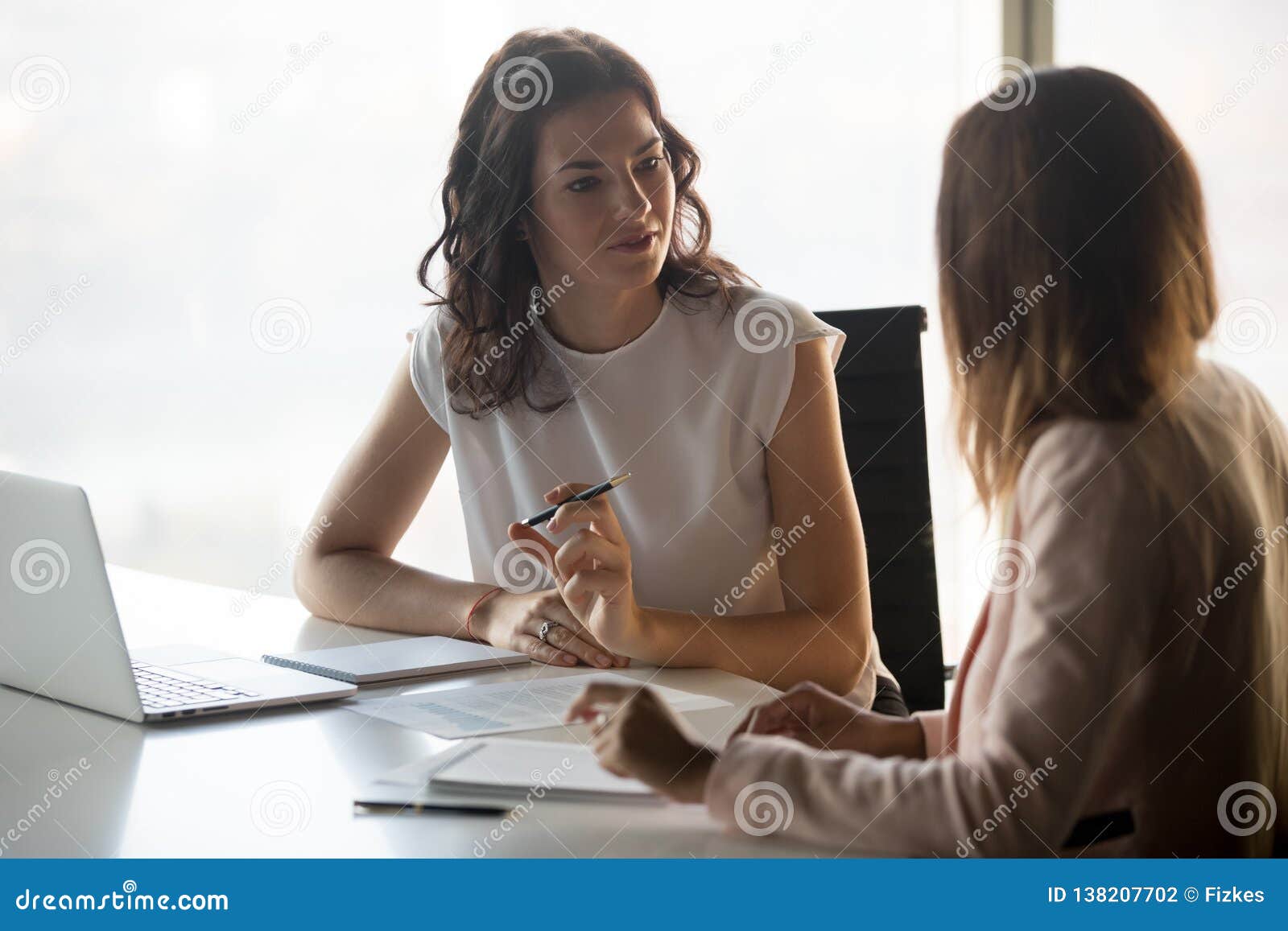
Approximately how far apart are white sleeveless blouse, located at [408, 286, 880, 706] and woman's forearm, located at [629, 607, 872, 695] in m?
0.13

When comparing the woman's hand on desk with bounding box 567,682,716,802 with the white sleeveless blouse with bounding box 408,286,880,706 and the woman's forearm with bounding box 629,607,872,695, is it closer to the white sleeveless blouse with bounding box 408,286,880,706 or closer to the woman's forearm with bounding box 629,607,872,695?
the woman's forearm with bounding box 629,607,872,695

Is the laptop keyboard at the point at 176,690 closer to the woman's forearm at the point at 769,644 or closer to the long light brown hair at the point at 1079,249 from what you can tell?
the woman's forearm at the point at 769,644

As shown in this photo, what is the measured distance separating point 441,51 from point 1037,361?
2549 mm

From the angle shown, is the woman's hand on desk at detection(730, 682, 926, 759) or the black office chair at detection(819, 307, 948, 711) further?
the black office chair at detection(819, 307, 948, 711)

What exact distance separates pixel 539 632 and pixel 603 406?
48 centimetres

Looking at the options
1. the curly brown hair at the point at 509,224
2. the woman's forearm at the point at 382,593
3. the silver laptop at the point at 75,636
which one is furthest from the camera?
the curly brown hair at the point at 509,224

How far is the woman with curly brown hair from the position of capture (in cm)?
177

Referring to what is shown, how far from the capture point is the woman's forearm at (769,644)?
1.56m

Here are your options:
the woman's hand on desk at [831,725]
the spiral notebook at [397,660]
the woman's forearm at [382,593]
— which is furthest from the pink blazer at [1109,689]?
the woman's forearm at [382,593]

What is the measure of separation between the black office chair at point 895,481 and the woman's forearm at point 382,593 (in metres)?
0.62

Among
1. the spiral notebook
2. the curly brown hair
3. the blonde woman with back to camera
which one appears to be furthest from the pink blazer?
the curly brown hair

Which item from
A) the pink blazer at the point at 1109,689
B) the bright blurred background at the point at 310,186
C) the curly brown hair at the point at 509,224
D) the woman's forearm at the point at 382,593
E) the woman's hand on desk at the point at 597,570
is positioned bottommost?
the pink blazer at the point at 1109,689

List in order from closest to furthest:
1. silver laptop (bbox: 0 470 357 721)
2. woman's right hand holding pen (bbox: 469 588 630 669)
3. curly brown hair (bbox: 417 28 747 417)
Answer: silver laptop (bbox: 0 470 357 721) → woman's right hand holding pen (bbox: 469 588 630 669) → curly brown hair (bbox: 417 28 747 417)

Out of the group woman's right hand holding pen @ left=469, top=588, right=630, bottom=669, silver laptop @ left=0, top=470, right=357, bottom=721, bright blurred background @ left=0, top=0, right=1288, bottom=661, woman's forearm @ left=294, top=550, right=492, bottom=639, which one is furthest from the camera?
bright blurred background @ left=0, top=0, right=1288, bottom=661
